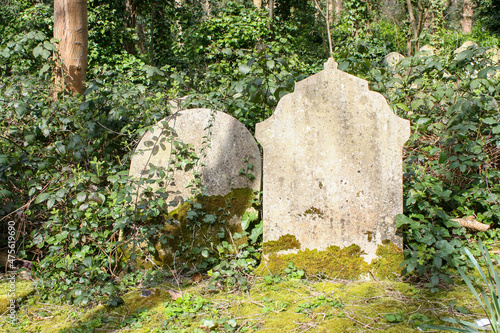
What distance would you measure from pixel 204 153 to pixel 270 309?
1.42 m

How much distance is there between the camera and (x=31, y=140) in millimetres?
3531

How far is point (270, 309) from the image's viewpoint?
2.43 meters

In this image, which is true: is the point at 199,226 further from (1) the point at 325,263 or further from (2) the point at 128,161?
(2) the point at 128,161

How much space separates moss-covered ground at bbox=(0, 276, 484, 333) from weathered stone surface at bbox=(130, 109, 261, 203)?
33.1 inches

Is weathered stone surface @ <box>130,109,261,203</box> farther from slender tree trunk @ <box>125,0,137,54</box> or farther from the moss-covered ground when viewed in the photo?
slender tree trunk @ <box>125,0,137,54</box>

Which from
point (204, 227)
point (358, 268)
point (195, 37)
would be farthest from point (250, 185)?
point (195, 37)

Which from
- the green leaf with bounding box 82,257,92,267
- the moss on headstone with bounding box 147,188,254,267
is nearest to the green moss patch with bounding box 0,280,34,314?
the green leaf with bounding box 82,257,92,267

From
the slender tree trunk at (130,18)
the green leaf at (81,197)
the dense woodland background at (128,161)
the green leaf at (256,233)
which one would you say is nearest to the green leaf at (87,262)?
the dense woodland background at (128,161)

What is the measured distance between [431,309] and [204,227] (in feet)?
5.82

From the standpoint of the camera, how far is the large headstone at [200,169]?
127 inches

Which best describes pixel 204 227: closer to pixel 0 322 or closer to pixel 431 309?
pixel 0 322

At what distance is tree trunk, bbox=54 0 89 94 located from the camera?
4398mm

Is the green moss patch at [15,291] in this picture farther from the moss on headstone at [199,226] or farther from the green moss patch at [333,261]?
the green moss patch at [333,261]

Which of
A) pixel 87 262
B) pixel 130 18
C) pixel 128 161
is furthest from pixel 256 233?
pixel 130 18
